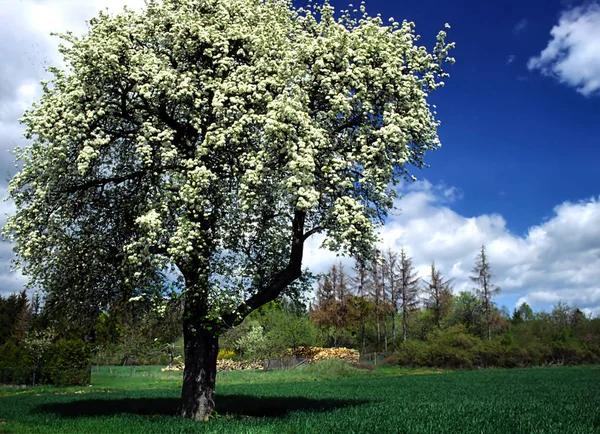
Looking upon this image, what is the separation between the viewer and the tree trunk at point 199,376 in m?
19.9

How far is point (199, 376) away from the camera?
20000mm

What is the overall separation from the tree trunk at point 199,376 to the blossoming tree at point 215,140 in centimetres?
6

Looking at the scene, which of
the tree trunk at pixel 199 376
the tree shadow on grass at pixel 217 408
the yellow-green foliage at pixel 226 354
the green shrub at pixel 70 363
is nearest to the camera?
the tree trunk at pixel 199 376

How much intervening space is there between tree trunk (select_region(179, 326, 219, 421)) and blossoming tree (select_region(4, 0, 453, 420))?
6cm

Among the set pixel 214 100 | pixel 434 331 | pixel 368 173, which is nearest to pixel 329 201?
pixel 368 173

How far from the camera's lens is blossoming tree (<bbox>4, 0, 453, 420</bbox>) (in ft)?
58.5

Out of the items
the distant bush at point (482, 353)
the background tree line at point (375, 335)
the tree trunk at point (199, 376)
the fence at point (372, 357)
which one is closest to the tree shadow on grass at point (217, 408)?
the tree trunk at point (199, 376)

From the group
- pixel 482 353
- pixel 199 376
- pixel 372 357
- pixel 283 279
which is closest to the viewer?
pixel 199 376

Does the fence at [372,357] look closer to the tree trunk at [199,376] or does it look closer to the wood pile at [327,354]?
the wood pile at [327,354]

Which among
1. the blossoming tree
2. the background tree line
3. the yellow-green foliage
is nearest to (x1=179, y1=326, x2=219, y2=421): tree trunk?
the blossoming tree

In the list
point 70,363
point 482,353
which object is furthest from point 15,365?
point 482,353

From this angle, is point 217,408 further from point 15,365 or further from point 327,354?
point 327,354

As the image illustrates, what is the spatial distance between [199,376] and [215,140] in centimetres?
952

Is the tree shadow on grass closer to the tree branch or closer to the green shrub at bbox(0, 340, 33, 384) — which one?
the tree branch
